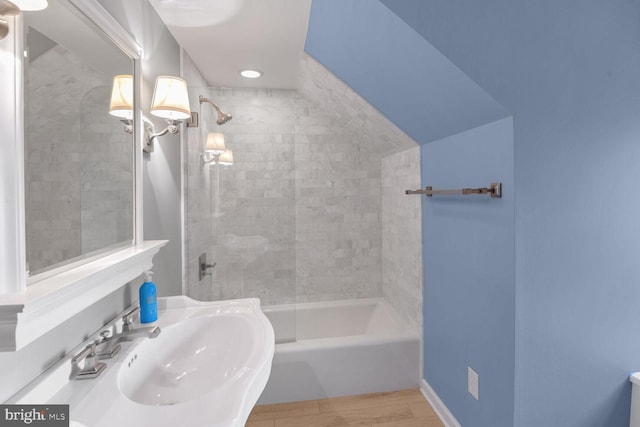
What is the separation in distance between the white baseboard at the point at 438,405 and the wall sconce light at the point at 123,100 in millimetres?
2296

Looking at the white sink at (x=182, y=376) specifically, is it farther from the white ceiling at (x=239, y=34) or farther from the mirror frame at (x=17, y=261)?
the white ceiling at (x=239, y=34)

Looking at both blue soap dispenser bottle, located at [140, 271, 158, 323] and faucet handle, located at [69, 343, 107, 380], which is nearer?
faucet handle, located at [69, 343, 107, 380]

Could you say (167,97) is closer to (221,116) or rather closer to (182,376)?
(221,116)

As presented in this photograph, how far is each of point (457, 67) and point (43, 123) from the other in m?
1.49

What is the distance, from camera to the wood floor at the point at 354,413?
6.86ft

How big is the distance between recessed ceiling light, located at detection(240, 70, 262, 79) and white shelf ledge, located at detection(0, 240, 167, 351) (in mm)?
1780

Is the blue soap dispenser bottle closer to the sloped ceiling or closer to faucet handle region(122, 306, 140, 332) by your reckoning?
faucet handle region(122, 306, 140, 332)

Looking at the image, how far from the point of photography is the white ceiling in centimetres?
177

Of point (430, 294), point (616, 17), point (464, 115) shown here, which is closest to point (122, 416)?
point (464, 115)

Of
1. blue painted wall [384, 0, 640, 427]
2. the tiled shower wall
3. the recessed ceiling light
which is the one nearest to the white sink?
the tiled shower wall

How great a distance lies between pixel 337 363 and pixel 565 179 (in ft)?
5.69

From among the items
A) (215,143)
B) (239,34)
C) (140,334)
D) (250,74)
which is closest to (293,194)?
(215,143)

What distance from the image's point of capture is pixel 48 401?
91cm

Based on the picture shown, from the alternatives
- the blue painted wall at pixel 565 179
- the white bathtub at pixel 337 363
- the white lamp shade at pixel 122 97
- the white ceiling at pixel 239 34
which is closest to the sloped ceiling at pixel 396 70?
the blue painted wall at pixel 565 179
